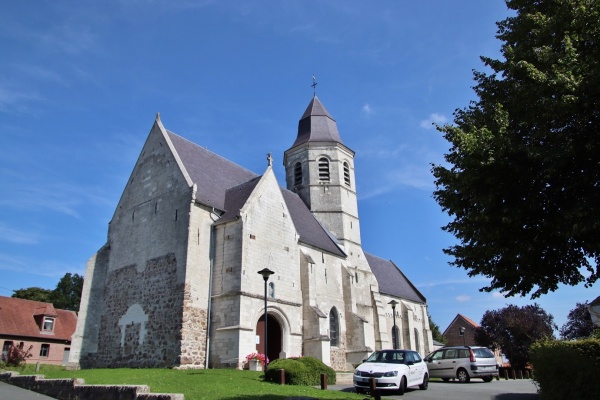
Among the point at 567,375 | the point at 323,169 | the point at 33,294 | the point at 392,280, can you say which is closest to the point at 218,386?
the point at 567,375

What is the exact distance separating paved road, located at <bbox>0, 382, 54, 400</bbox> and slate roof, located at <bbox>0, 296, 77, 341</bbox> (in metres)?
23.0

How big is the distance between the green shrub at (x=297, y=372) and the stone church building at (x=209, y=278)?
9.38ft

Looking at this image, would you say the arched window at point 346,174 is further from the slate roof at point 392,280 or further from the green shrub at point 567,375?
the green shrub at point 567,375

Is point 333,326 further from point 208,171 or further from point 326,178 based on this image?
point 208,171

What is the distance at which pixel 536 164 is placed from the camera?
8.37m

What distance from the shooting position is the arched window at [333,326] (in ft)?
80.0

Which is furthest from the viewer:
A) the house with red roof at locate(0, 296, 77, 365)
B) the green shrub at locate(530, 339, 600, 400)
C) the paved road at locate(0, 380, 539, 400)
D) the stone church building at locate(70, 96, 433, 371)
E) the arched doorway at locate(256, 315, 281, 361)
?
the house with red roof at locate(0, 296, 77, 365)

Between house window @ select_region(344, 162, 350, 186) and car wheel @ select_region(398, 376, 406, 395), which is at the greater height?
house window @ select_region(344, 162, 350, 186)

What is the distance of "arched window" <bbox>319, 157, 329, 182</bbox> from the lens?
3114cm

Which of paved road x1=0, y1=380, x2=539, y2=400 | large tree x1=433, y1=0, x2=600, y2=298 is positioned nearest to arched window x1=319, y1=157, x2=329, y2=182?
paved road x1=0, y1=380, x2=539, y2=400

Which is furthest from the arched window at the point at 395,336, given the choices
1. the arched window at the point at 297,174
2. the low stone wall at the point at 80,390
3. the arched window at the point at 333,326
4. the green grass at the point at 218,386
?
the low stone wall at the point at 80,390

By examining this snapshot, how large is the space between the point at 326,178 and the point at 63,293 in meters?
47.7

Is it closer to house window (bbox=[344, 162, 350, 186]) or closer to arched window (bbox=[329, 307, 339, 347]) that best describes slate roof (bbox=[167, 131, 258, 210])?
house window (bbox=[344, 162, 350, 186])

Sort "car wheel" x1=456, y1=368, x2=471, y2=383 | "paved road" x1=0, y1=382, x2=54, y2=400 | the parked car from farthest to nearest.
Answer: "car wheel" x1=456, y1=368, x2=471, y2=383 < the parked car < "paved road" x1=0, y1=382, x2=54, y2=400
